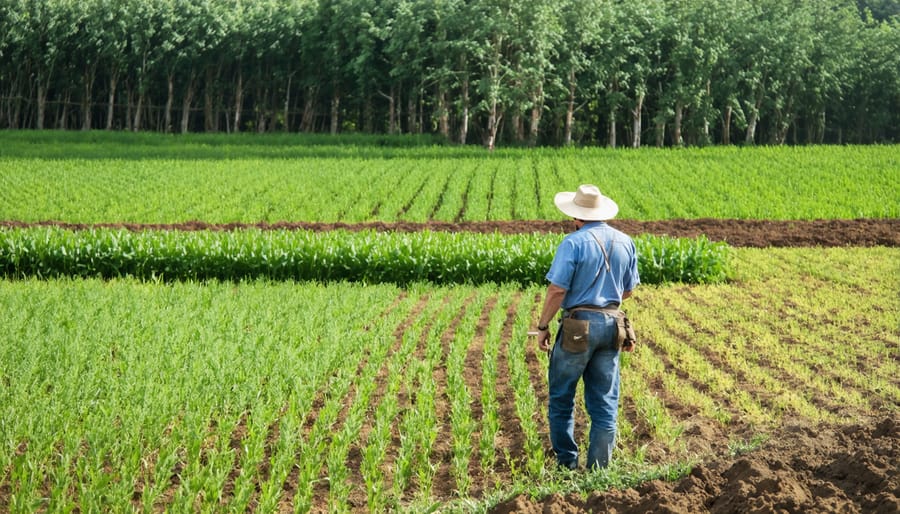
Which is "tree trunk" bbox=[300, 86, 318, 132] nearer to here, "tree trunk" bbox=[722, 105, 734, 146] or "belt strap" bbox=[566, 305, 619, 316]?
"tree trunk" bbox=[722, 105, 734, 146]

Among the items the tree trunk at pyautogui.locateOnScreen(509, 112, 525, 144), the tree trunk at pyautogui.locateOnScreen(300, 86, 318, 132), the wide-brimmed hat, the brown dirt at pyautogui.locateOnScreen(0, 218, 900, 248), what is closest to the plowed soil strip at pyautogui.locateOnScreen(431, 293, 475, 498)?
the wide-brimmed hat

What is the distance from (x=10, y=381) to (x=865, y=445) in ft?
25.0

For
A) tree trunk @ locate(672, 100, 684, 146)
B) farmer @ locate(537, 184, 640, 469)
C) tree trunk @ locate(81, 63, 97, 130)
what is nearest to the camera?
farmer @ locate(537, 184, 640, 469)

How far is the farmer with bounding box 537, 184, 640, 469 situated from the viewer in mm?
6914

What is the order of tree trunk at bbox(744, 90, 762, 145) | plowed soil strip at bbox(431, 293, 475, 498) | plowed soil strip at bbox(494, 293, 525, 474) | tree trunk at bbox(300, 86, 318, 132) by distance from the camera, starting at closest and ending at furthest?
plowed soil strip at bbox(431, 293, 475, 498) < plowed soil strip at bbox(494, 293, 525, 474) < tree trunk at bbox(744, 90, 762, 145) < tree trunk at bbox(300, 86, 318, 132)

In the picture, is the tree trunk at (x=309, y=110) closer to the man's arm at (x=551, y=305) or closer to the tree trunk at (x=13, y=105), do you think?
the tree trunk at (x=13, y=105)

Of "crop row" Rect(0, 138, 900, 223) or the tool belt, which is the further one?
"crop row" Rect(0, 138, 900, 223)

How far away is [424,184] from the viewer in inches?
1335

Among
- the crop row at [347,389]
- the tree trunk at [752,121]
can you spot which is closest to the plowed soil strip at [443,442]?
the crop row at [347,389]

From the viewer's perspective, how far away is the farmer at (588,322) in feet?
22.7

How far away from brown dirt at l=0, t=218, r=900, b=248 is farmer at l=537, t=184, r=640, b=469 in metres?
16.2

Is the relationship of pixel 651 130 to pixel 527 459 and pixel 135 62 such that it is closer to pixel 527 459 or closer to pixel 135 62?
pixel 135 62

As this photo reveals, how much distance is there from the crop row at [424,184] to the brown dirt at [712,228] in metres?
1.57

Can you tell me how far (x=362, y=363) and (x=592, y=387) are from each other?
4140 millimetres
